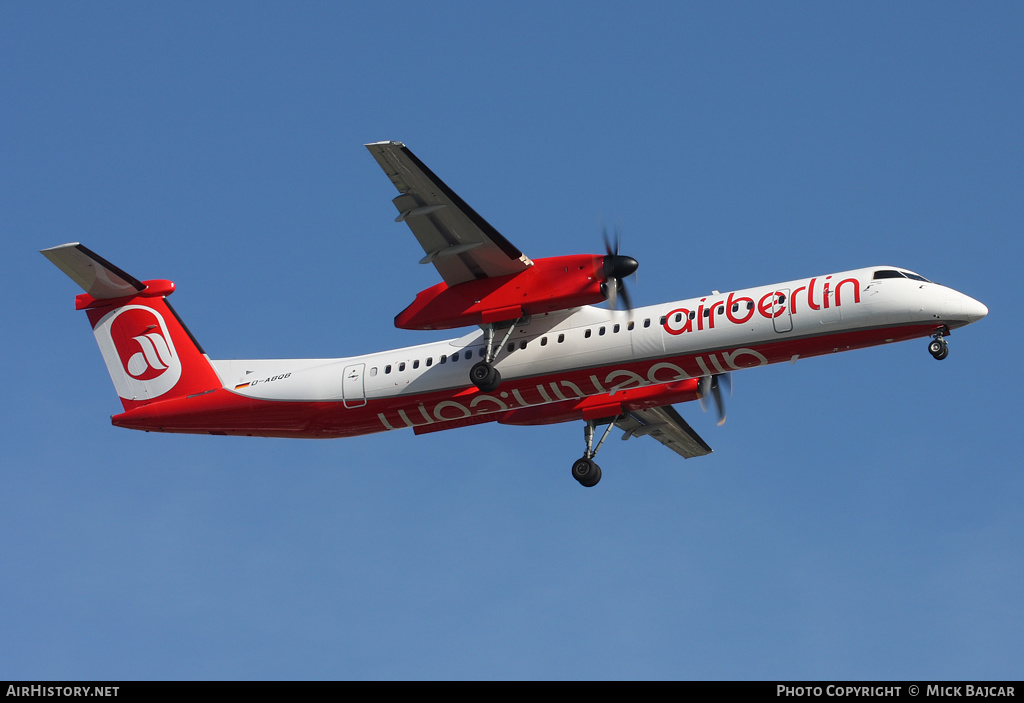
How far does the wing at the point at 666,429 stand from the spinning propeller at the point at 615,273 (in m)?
4.54

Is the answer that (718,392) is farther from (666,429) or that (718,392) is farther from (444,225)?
(444,225)

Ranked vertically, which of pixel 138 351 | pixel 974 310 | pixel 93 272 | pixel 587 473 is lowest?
pixel 587 473

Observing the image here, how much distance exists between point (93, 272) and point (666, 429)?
1263 cm

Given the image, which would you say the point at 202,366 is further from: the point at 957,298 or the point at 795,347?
the point at 957,298

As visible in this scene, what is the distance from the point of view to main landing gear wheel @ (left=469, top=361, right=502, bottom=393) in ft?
67.5

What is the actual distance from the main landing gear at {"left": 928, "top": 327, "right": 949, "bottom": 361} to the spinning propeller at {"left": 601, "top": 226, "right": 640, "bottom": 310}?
16.7 ft

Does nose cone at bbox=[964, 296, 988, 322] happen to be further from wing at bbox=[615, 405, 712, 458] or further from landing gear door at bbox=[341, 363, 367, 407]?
landing gear door at bbox=[341, 363, 367, 407]

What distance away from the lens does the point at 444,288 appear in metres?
20.9

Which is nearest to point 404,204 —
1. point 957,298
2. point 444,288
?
point 444,288

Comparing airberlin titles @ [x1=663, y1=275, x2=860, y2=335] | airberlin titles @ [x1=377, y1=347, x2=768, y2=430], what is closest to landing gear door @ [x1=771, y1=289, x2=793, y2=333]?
airberlin titles @ [x1=663, y1=275, x2=860, y2=335]

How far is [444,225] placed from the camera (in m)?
20.0

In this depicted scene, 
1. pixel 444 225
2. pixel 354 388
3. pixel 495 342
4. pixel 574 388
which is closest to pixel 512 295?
pixel 495 342

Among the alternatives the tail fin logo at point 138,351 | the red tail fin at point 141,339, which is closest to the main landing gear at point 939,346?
the red tail fin at point 141,339
